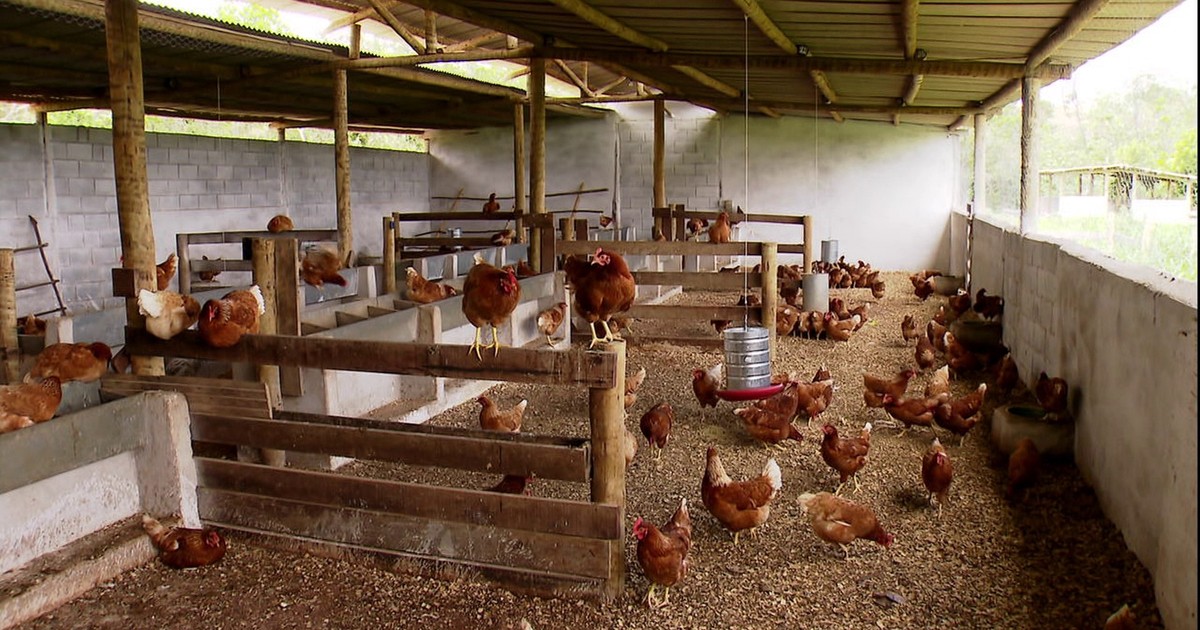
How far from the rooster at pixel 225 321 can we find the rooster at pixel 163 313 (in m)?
0.16

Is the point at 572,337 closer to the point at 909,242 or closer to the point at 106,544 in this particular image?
the point at 106,544

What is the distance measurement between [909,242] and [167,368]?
1463 centimetres

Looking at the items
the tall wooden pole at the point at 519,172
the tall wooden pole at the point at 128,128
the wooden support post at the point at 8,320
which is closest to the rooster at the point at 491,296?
the tall wooden pole at the point at 128,128

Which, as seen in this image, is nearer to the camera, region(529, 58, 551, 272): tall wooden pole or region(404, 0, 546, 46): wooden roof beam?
region(404, 0, 546, 46): wooden roof beam

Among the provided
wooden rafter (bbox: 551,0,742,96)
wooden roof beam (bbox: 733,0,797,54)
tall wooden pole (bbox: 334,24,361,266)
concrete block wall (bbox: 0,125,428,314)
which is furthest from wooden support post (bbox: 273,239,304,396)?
concrete block wall (bbox: 0,125,428,314)

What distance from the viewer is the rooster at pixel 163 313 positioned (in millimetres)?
3969

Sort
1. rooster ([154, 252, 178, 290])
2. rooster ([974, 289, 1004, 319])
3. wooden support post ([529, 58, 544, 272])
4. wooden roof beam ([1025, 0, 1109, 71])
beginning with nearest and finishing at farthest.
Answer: wooden roof beam ([1025, 0, 1109, 71]) < rooster ([154, 252, 178, 290]) < rooster ([974, 289, 1004, 319]) < wooden support post ([529, 58, 544, 272])

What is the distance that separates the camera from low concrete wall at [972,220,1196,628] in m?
3.12

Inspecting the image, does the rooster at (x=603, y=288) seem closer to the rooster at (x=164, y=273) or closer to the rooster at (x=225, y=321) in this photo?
the rooster at (x=225, y=321)

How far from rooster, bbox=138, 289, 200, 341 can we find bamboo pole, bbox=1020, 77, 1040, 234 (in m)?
7.24

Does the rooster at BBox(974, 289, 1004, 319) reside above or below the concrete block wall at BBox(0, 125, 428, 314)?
below

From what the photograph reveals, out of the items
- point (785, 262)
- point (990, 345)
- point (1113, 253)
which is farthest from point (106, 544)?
point (785, 262)

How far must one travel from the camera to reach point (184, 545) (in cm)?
369

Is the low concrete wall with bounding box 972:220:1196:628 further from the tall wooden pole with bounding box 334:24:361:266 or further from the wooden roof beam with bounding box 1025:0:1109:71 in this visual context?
the tall wooden pole with bounding box 334:24:361:266
